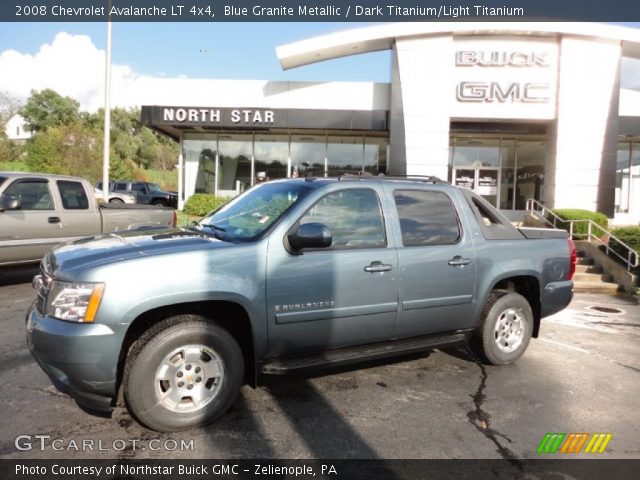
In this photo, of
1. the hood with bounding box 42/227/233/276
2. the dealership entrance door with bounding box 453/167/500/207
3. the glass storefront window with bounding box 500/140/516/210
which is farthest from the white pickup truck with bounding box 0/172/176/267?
the glass storefront window with bounding box 500/140/516/210

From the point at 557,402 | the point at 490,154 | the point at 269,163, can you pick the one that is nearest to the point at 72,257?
the point at 557,402

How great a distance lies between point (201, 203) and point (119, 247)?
51.6ft

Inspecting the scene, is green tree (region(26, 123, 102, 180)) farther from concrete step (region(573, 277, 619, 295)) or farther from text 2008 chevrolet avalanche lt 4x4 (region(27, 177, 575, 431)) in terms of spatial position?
text 2008 chevrolet avalanche lt 4x4 (region(27, 177, 575, 431))

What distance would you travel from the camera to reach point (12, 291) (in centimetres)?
796

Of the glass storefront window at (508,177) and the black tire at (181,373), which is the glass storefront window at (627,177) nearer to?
the glass storefront window at (508,177)

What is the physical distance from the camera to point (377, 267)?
394 centimetres

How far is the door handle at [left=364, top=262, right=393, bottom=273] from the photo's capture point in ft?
12.8

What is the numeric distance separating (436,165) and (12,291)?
1352cm

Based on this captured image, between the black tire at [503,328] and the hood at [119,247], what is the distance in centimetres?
278

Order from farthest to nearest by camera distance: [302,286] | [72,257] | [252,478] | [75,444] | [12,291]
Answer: [12,291] → [302,286] → [72,257] → [75,444] → [252,478]

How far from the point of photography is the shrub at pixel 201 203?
Answer: 18.6 metres

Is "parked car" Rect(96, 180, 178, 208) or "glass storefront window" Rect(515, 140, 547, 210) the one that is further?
"parked car" Rect(96, 180, 178, 208)

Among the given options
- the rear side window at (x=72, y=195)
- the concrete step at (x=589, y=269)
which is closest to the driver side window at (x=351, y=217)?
the rear side window at (x=72, y=195)

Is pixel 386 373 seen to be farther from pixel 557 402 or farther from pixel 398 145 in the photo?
pixel 398 145
